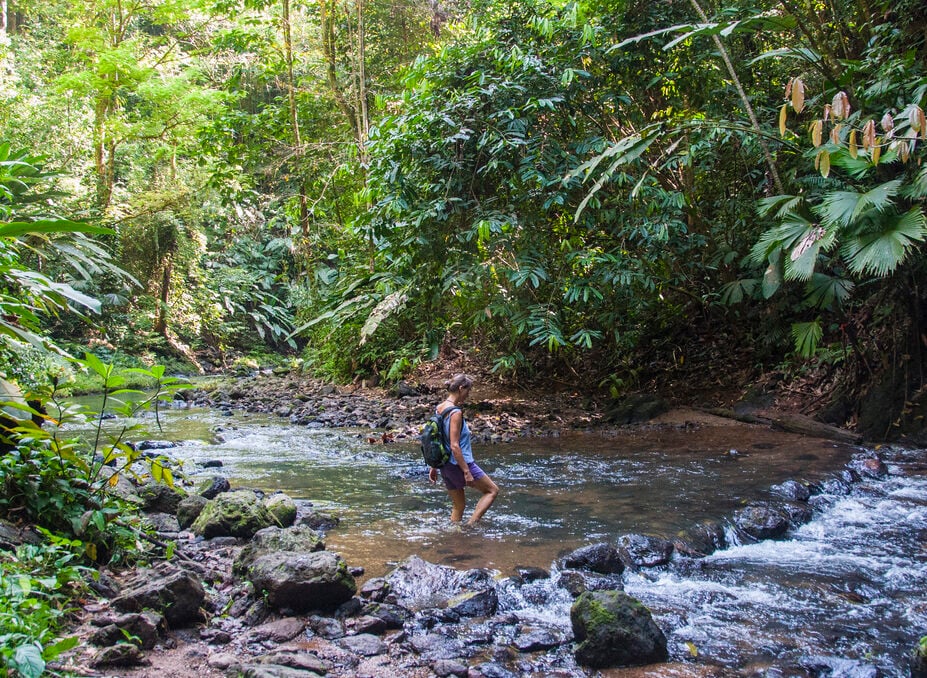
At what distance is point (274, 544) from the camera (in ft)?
14.5

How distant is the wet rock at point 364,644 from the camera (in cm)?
341

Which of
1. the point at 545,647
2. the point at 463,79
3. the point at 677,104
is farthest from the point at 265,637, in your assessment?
the point at 677,104

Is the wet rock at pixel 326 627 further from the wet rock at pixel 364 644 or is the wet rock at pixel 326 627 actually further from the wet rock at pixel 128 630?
the wet rock at pixel 128 630

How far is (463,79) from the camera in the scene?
959cm

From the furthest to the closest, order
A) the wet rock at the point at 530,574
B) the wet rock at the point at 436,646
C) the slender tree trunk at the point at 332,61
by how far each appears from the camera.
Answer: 1. the slender tree trunk at the point at 332,61
2. the wet rock at the point at 530,574
3. the wet rock at the point at 436,646

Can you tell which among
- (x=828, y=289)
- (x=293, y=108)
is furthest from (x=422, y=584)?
(x=293, y=108)

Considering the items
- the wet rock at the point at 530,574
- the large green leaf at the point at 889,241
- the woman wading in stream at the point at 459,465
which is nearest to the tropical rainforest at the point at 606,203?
the large green leaf at the point at 889,241

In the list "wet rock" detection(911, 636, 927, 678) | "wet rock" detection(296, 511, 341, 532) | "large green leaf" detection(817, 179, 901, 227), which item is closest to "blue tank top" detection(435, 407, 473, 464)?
"wet rock" detection(296, 511, 341, 532)

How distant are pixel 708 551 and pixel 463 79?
287 inches

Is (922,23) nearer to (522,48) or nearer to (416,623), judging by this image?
(522,48)

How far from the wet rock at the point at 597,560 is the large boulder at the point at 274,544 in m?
1.76

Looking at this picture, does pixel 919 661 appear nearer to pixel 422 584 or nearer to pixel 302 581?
pixel 422 584

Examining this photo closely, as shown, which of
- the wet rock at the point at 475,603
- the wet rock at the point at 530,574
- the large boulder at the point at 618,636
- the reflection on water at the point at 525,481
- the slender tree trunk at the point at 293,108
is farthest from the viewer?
the slender tree trunk at the point at 293,108

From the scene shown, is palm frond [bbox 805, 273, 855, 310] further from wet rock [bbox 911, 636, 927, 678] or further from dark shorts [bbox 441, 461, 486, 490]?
wet rock [bbox 911, 636, 927, 678]
